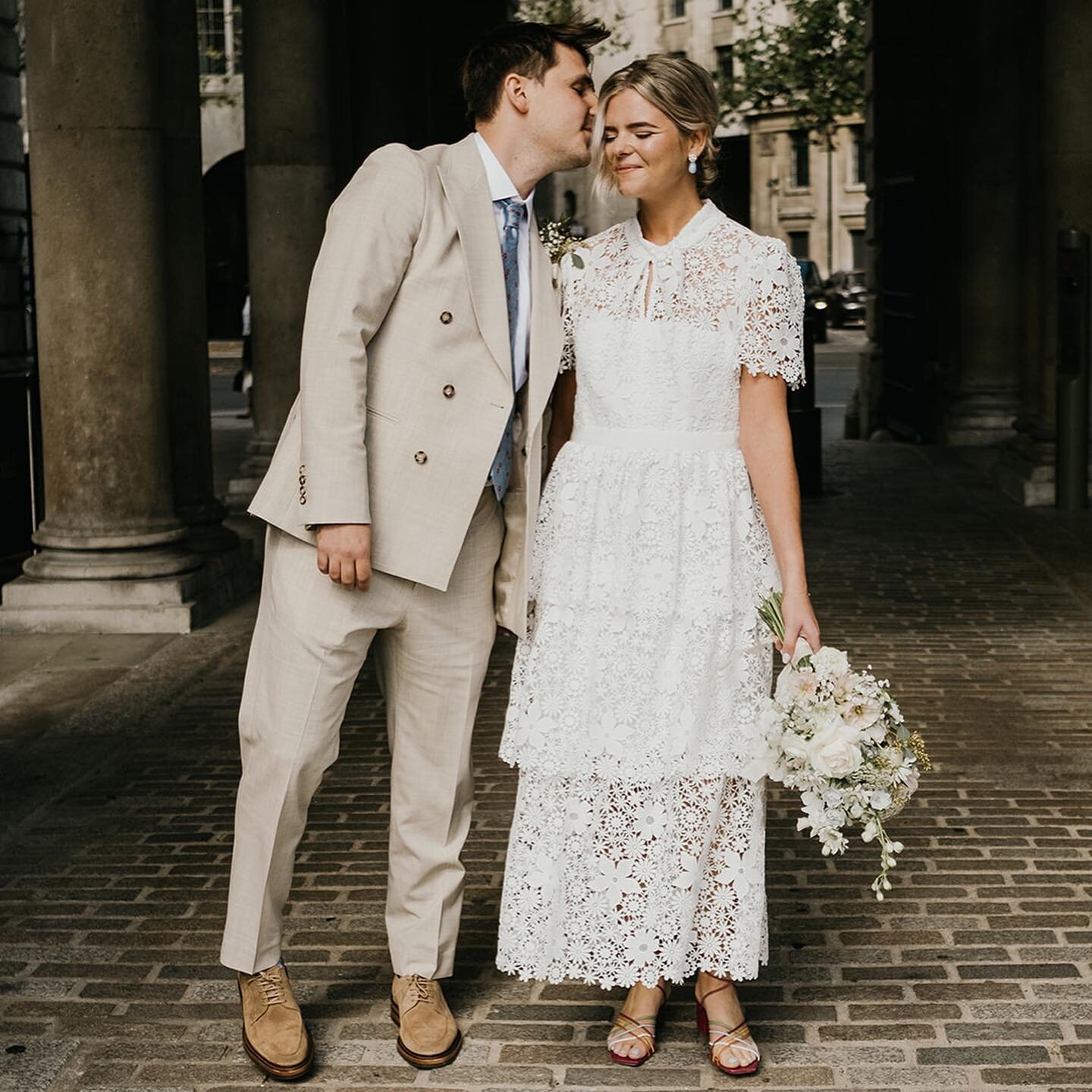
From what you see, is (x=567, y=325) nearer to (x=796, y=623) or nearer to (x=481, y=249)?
(x=481, y=249)

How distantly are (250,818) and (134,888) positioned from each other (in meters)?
1.51

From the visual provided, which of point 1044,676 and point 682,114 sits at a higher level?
point 682,114

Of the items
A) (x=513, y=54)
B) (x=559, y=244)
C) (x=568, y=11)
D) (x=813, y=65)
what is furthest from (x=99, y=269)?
(x=813, y=65)

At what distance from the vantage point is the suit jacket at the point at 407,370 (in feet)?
13.3

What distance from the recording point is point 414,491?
165 inches

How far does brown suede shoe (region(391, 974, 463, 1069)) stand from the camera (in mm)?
4328

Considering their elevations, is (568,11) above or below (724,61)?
below

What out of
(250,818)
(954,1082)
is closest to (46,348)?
(250,818)

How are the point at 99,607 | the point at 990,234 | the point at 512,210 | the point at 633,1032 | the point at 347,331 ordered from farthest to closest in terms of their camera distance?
the point at 990,234
the point at 99,607
the point at 633,1032
the point at 512,210
the point at 347,331

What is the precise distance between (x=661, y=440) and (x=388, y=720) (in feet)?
2.92

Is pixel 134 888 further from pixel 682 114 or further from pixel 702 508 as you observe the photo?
pixel 682 114

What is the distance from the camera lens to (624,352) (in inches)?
169

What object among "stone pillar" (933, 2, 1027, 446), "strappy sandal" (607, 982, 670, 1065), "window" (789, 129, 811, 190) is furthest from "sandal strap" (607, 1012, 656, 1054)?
"window" (789, 129, 811, 190)

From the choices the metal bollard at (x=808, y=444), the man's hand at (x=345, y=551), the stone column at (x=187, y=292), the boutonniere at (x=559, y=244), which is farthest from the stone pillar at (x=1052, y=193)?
the man's hand at (x=345, y=551)
